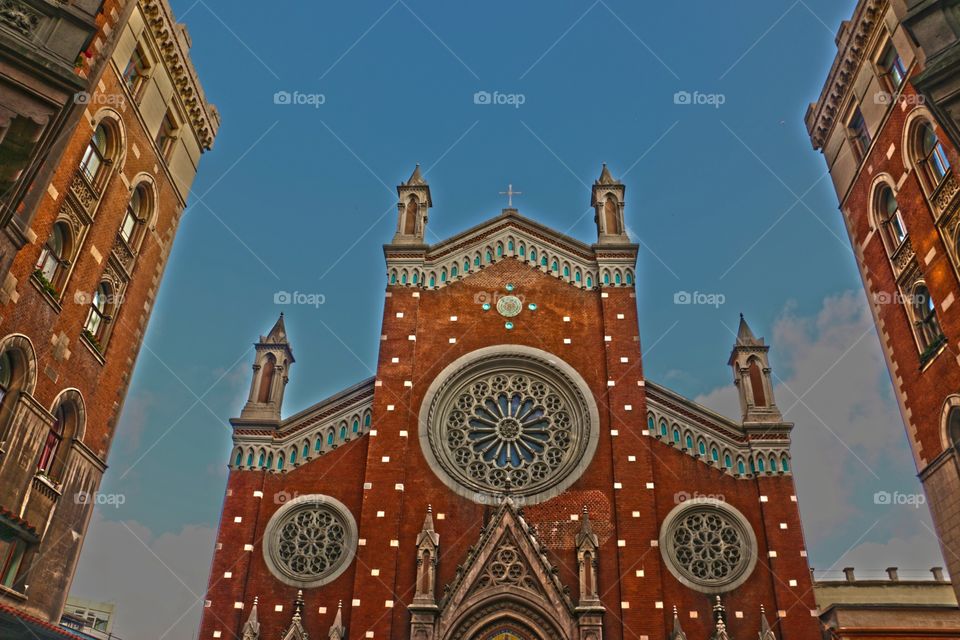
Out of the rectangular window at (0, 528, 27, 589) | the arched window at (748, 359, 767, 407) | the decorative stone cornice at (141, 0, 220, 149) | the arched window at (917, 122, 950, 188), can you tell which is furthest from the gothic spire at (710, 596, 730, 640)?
the decorative stone cornice at (141, 0, 220, 149)

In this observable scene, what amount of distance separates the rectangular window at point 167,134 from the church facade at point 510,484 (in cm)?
856

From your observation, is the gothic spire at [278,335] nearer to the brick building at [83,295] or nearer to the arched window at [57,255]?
the brick building at [83,295]

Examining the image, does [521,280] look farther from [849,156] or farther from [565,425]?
[849,156]

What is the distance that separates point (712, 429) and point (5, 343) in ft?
73.9

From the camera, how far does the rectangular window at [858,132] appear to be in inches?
1024

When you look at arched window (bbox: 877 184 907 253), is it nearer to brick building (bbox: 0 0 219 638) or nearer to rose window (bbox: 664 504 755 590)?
rose window (bbox: 664 504 755 590)

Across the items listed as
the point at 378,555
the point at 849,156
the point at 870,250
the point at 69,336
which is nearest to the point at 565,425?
the point at 378,555

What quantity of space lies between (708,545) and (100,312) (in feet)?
69.1

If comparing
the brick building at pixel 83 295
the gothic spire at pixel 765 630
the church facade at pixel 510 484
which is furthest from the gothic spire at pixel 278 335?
the gothic spire at pixel 765 630

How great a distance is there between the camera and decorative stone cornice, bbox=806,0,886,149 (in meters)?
24.3

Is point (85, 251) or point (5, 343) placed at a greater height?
point (85, 251)

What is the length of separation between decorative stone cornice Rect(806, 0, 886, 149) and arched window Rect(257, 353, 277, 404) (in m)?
23.5

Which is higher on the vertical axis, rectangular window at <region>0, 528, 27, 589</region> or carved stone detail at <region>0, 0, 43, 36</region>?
carved stone detail at <region>0, 0, 43, 36</region>

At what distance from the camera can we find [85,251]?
795 inches
